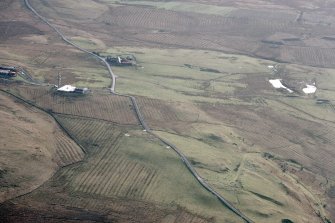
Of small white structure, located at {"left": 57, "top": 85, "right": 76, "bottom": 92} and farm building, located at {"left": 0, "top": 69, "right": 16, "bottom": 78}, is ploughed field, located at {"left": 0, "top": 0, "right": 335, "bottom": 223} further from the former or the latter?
farm building, located at {"left": 0, "top": 69, "right": 16, "bottom": 78}

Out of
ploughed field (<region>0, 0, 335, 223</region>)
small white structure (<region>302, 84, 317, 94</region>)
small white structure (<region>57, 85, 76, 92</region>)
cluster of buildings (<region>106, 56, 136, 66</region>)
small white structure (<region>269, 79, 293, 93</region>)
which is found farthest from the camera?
cluster of buildings (<region>106, 56, 136, 66</region>)

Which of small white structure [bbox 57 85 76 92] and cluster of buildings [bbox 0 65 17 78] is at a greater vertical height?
cluster of buildings [bbox 0 65 17 78]

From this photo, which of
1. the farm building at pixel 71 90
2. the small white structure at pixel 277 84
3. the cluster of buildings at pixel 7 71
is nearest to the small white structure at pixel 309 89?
the small white structure at pixel 277 84

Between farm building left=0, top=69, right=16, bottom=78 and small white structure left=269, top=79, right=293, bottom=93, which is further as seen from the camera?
small white structure left=269, top=79, right=293, bottom=93

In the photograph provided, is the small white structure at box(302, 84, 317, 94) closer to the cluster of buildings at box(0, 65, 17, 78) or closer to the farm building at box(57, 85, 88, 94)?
the farm building at box(57, 85, 88, 94)

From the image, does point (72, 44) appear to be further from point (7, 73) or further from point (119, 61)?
point (7, 73)

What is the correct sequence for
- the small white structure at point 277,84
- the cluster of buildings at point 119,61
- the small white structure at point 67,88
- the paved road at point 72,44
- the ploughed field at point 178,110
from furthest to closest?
the cluster of buildings at point 119,61, the small white structure at point 277,84, the paved road at point 72,44, the small white structure at point 67,88, the ploughed field at point 178,110

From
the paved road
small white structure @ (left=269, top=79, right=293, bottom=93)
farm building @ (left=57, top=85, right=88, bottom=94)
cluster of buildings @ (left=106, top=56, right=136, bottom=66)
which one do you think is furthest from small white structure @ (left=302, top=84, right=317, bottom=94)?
farm building @ (left=57, top=85, right=88, bottom=94)

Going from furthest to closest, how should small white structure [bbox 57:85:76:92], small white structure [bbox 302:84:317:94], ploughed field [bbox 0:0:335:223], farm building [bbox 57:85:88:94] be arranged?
small white structure [bbox 302:84:317:94]
small white structure [bbox 57:85:76:92]
farm building [bbox 57:85:88:94]
ploughed field [bbox 0:0:335:223]

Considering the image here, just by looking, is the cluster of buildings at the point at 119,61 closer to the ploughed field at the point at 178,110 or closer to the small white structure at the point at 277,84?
the ploughed field at the point at 178,110
